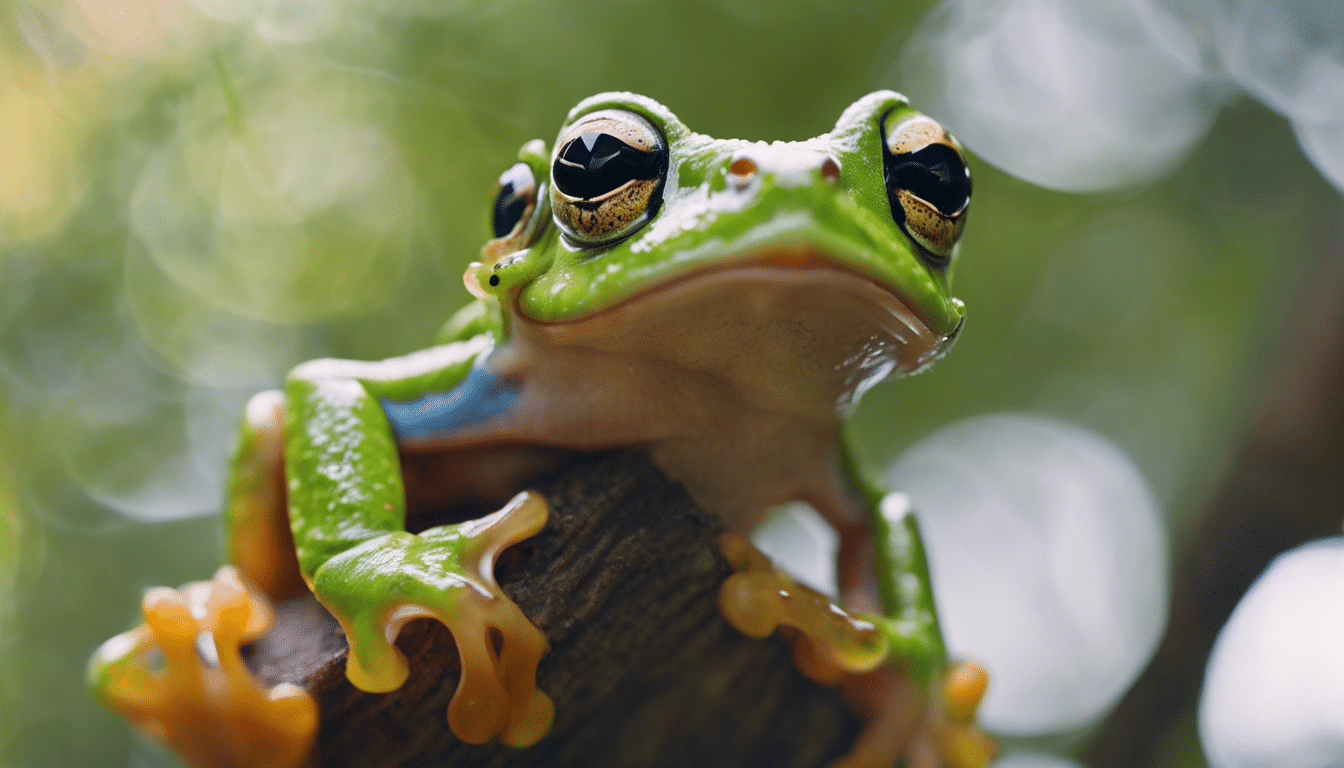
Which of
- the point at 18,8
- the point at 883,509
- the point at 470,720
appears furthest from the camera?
the point at 18,8

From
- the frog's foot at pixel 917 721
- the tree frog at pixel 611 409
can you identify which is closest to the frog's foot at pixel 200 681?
the tree frog at pixel 611 409

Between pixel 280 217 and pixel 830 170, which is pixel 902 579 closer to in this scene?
pixel 830 170

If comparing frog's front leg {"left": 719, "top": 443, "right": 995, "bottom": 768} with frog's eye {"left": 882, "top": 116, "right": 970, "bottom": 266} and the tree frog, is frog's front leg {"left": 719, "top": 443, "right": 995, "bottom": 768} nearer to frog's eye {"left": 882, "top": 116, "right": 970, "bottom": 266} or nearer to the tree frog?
the tree frog

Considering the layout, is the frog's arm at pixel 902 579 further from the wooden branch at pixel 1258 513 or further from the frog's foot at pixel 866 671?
the wooden branch at pixel 1258 513

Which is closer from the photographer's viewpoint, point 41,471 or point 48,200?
point 48,200

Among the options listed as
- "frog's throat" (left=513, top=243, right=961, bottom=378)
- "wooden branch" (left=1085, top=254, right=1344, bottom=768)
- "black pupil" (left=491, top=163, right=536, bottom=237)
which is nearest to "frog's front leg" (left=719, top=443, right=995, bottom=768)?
"frog's throat" (left=513, top=243, right=961, bottom=378)

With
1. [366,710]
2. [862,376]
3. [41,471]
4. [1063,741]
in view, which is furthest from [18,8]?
[1063,741]

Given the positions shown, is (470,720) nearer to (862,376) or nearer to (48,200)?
(862,376)

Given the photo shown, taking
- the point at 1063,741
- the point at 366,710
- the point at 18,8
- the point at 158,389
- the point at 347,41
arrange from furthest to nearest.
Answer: the point at 1063,741 < the point at 158,389 < the point at 347,41 < the point at 18,8 < the point at 366,710
